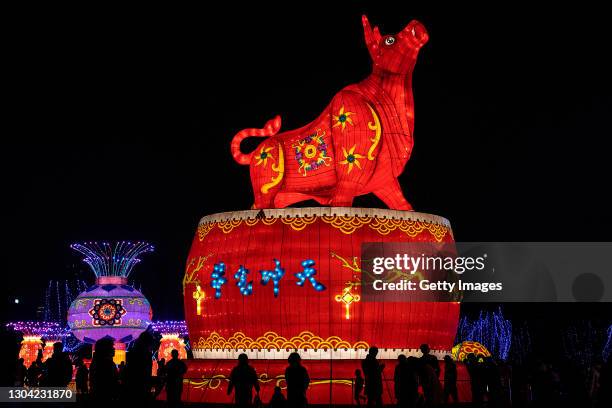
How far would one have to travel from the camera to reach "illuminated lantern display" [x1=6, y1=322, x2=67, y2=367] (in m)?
61.0

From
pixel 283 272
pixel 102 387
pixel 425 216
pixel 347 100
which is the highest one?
pixel 347 100

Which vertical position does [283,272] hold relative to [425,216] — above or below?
below

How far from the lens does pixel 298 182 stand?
97.6ft

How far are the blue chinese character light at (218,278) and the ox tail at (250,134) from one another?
4239 millimetres

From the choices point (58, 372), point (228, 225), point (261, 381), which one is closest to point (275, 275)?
point (228, 225)

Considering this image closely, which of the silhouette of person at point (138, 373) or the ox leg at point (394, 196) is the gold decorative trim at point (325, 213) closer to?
the ox leg at point (394, 196)

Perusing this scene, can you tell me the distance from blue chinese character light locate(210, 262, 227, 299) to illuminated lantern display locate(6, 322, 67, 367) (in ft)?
111

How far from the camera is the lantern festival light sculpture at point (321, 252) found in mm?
26938

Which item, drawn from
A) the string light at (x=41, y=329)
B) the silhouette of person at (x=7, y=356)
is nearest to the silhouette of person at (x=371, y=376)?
the silhouette of person at (x=7, y=356)

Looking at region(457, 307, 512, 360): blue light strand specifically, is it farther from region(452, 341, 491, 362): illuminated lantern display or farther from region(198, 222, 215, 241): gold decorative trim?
region(198, 222, 215, 241): gold decorative trim

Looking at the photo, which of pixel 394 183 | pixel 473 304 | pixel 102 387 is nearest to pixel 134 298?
pixel 473 304

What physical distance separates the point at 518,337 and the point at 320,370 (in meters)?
42.0

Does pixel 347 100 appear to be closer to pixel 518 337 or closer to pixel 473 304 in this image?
pixel 473 304

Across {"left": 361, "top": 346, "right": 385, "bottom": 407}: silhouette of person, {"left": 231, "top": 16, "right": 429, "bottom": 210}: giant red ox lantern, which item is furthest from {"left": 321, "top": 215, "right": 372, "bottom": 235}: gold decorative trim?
{"left": 361, "top": 346, "right": 385, "bottom": 407}: silhouette of person
